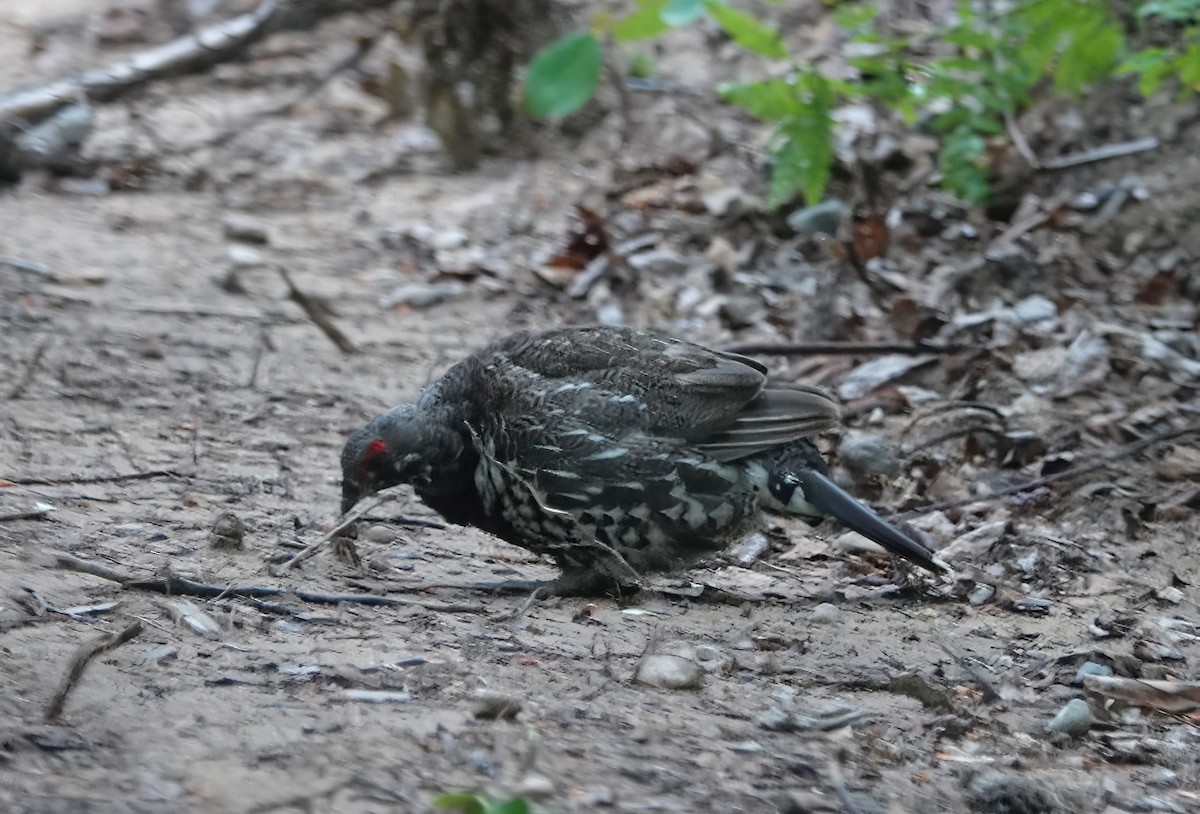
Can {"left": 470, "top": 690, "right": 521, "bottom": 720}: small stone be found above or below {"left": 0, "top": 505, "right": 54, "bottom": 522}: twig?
above

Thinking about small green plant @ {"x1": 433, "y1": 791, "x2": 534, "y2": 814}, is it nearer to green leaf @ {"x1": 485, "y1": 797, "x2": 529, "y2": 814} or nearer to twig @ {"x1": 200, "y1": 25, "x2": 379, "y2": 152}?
green leaf @ {"x1": 485, "y1": 797, "x2": 529, "y2": 814}

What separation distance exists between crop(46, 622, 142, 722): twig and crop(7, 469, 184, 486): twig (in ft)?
4.91

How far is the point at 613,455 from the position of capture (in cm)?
479

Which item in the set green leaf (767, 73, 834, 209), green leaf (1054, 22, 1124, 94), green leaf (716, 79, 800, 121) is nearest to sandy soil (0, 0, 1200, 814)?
green leaf (767, 73, 834, 209)

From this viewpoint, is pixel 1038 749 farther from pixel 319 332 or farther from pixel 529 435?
pixel 319 332

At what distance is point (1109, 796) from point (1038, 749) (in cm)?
30

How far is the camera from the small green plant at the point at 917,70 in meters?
5.64

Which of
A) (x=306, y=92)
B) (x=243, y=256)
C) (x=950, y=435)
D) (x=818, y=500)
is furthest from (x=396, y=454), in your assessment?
(x=306, y=92)

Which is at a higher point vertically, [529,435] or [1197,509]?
[529,435]

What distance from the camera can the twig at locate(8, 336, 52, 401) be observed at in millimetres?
6075

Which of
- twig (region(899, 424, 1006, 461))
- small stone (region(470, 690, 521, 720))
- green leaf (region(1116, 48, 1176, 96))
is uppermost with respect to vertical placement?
green leaf (region(1116, 48, 1176, 96))

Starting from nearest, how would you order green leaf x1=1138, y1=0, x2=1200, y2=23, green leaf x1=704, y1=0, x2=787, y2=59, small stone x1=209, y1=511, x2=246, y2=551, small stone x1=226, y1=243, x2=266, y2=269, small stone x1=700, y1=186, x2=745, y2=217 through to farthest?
small stone x1=209, y1=511, x2=246, y2=551 → green leaf x1=1138, y1=0, x2=1200, y2=23 → green leaf x1=704, y1=0, x2=787, y2=59 → small stone x1=226, y1=243, x2=266, y2=269 → small stone x1=700, y1=186, x2=745, y2=217

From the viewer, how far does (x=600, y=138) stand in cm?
1064

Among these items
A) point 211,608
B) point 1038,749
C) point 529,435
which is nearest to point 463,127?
point 529,435
